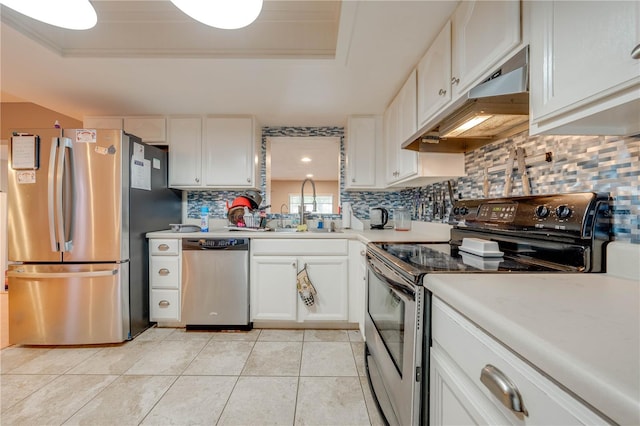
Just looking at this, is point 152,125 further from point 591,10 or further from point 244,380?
point 591,10

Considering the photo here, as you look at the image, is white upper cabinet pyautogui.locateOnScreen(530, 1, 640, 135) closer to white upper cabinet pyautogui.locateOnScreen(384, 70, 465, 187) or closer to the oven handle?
the oven handle

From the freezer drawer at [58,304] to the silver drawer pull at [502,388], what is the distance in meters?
2.37

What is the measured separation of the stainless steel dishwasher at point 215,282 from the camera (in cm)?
216

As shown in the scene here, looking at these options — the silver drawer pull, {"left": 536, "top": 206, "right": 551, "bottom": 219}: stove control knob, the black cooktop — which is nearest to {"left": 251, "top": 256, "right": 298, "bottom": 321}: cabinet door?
the black cooktop

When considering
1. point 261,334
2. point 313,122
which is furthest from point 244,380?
point 313,122

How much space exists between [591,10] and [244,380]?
208 cm

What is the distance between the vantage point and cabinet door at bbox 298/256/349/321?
2.17 metres

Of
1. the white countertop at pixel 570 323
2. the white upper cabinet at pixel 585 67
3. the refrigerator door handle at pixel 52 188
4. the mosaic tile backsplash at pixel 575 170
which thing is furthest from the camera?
the refrigerator door handle at pixel 52 188

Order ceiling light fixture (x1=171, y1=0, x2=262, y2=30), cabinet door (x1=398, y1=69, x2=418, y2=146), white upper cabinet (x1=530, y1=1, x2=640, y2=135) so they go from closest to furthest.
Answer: white upper cabinet (x1=530, y1=1, x2=640, y2=135)
ceiling light fixture (x1=171, y1=0, x2=262, y2=30)
cabinet door (x1=398, y1=69, x2=418, y2=146)

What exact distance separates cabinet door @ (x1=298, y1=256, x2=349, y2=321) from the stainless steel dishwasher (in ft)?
1.67

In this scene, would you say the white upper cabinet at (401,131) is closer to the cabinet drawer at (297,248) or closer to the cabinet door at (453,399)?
the cabinet drawer at (297,248)

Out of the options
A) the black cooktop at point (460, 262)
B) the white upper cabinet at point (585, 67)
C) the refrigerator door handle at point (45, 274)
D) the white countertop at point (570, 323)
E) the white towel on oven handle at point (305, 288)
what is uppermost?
the white upper cabinet at point (585, 67)

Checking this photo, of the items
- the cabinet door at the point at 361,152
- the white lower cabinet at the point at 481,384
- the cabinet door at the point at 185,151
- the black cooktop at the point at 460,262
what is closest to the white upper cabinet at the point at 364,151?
the cabinet door at the point at 361,152

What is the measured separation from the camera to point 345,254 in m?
2.19
